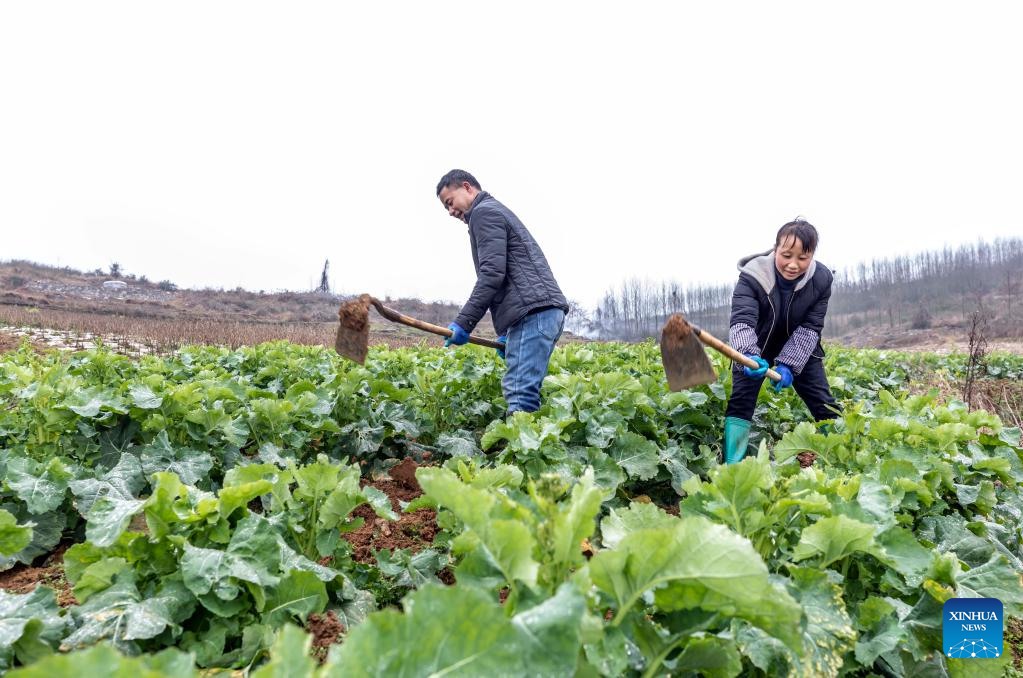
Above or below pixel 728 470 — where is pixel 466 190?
above

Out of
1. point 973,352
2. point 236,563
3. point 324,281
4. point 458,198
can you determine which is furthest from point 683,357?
point 324,281

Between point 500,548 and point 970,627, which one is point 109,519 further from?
point 970,627

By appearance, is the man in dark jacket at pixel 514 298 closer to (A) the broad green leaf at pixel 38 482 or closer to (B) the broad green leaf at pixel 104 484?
(B) the broad green leaf at pixel 104 484

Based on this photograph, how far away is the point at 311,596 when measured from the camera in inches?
66.2

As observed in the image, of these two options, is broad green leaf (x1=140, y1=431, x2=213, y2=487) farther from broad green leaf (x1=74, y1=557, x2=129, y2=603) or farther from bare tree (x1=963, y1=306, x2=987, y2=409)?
bare tree (x1=963, y1=306, x2=987, y2=409)

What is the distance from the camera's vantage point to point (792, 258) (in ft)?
12.6

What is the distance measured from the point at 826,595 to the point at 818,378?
3.31 m

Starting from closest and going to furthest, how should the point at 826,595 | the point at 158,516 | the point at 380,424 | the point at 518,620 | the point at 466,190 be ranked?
1. the point at 518,620
2. the point at 826,595
3. the point at 158,516
4. the point at 380,424
5. the point at 466,190

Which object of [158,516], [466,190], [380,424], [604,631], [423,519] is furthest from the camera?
[466,190]

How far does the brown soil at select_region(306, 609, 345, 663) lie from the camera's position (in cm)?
181

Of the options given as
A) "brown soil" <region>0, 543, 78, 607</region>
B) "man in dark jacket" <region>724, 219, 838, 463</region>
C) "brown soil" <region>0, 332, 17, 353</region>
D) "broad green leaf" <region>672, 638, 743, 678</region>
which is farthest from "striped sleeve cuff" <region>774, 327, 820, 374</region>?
"brown soil" <region>0, 332, 17, 353</region>

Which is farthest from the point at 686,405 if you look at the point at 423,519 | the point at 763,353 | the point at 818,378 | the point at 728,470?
the point at 728,470

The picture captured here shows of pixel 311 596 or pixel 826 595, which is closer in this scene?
pixel 826 595

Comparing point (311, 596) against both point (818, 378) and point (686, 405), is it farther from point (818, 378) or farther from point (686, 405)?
point (818, 378)
